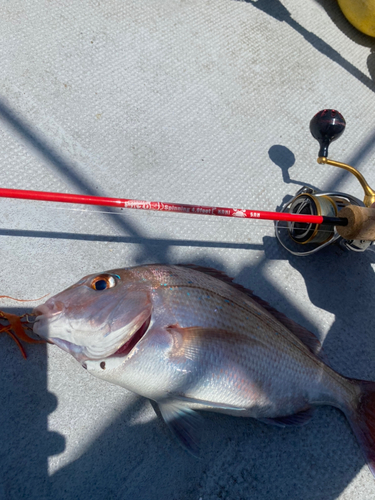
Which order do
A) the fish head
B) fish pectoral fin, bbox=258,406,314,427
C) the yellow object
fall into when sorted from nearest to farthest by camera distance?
the fish head → fish pectoral fin, bbox=258,406,314,427 → the yellow object

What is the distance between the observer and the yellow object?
7.00ft

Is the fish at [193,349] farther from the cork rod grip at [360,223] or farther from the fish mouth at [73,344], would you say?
the cork rod grip at [360,223]

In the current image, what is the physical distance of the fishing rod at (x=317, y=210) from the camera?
1106 millimetres

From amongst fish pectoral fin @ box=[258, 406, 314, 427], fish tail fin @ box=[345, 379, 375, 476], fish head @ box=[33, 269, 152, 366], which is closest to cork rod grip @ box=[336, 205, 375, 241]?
fish tail fin @ box=[345, 379, 375, 476]

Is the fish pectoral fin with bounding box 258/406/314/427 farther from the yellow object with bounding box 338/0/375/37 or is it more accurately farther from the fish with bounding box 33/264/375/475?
the yellow object with bounding box 338/0/375/37

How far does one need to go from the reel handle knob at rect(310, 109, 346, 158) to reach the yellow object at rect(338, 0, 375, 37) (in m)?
1.33

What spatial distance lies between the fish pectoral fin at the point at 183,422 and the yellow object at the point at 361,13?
265 cm

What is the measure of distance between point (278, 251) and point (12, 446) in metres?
1.33

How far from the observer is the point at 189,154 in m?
1.67

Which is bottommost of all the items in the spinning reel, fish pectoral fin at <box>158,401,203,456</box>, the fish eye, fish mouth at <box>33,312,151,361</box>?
fish pectoral fin at <box>158,401,203,456</box>

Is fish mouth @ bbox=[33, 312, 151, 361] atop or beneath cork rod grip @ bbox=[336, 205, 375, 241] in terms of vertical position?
beneath

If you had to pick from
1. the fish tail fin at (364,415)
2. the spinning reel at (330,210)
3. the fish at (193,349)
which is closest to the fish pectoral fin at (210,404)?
the fish at (193,349)

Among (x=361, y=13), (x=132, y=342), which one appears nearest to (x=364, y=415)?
(x=132, y=342)

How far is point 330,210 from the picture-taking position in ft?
4.54
